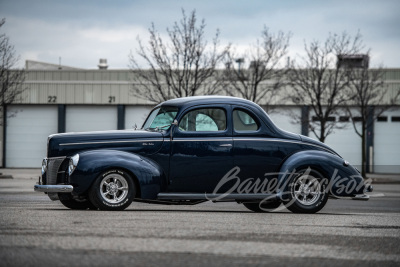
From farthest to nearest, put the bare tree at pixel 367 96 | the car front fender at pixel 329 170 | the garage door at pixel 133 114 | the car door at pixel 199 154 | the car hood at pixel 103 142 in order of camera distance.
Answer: the garage door at pixel 133 114
the bare tree at pixel 367 96
the car front fender at pixel 329 170
the car door at pixel 199 154
the car hood at pixel 103 142

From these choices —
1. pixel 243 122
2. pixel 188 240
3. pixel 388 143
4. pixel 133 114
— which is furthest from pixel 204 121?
pixel 133 114

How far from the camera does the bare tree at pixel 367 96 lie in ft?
122

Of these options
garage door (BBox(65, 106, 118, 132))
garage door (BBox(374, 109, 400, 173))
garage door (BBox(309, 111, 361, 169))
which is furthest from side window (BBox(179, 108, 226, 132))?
garage door (BBox(65, 106, 118, 132))

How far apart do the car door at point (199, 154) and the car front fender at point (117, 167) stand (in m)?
0.36

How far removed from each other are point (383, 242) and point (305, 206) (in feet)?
13.3

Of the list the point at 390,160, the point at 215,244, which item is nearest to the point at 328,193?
the point at 215,244

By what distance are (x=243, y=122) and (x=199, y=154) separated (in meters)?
0.98

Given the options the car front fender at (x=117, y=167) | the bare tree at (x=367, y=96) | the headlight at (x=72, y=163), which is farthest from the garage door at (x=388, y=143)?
the headlight at (x=72, y=163)

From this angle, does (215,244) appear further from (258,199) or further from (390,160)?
(390,160)

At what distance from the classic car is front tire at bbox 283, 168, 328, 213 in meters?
0.02

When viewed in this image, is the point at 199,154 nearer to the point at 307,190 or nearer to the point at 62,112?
the point at 307,190

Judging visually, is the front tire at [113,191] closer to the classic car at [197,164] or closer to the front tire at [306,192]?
the classic car at [197,164]

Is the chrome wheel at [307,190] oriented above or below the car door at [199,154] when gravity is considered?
below

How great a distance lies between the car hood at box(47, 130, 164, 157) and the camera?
10977 mm
